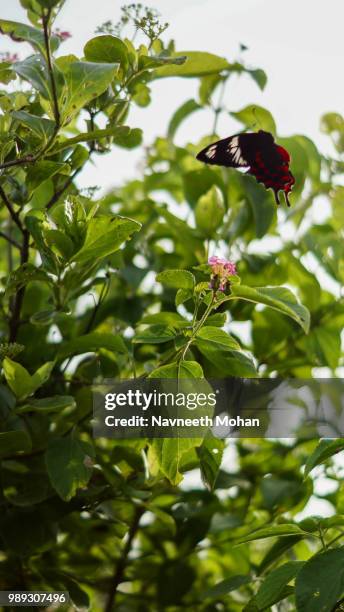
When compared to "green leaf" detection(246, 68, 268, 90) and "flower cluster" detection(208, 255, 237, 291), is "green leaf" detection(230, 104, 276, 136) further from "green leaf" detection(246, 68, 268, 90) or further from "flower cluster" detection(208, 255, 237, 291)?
"flower cluster" detection(208, 255, 237, 291)

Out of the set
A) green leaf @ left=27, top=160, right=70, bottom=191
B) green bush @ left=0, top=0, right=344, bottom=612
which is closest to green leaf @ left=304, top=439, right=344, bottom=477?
green bush @ left=0, top=0, right=344, bottom=612

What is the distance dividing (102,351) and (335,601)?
378 millimetres

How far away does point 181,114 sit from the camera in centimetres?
111

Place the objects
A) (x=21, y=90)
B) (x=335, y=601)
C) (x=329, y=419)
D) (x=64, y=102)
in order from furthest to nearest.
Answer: (x=329, y=419), (x=21, y=90), (x=64, y=102), (x=335, y=601)

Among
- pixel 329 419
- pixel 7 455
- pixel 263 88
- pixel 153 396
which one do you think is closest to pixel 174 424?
pixel 153 396

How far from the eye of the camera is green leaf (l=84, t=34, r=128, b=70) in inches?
28.2

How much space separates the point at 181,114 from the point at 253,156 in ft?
1.02

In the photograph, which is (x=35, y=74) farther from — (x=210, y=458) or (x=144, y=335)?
(x=210, y=458)

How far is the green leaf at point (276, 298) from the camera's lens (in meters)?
0.63

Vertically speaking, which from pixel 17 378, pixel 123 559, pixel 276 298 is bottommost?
pixel 123 559

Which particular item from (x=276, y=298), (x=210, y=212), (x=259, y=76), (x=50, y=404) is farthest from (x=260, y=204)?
(x=50, y=404)

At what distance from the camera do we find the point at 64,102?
0.69 meters

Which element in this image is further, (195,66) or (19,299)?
(195,66)

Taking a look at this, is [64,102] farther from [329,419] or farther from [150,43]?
[329,419]
